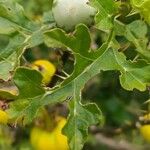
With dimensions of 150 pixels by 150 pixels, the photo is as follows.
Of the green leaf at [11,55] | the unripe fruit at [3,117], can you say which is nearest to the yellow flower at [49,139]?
the unripe fruit at [3,117]

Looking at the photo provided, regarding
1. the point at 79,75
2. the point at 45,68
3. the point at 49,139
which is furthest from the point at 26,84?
the point at 49,139

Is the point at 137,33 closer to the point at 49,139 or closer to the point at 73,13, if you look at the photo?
the point at 73,13

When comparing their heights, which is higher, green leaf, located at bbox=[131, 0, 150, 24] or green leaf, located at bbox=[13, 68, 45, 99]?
green leaf, located at bbox=[131, 0, 150, 24]

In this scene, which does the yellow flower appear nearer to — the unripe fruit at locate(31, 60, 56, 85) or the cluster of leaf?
the unripe fruit at locate(31, 60, 56, 85)

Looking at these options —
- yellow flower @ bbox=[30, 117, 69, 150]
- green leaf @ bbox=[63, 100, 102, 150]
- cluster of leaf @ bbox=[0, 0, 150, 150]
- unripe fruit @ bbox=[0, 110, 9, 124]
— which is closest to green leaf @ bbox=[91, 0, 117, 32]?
cluster of leaf @ bbox=[0, 0, 150, 150]

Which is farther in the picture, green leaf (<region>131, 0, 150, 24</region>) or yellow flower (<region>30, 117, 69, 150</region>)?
yellow flower (<region>30, 117, 69, 150</region>)

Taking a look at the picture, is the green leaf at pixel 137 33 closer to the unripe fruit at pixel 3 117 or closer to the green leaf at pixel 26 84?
the green leaf at pixel 26 84
